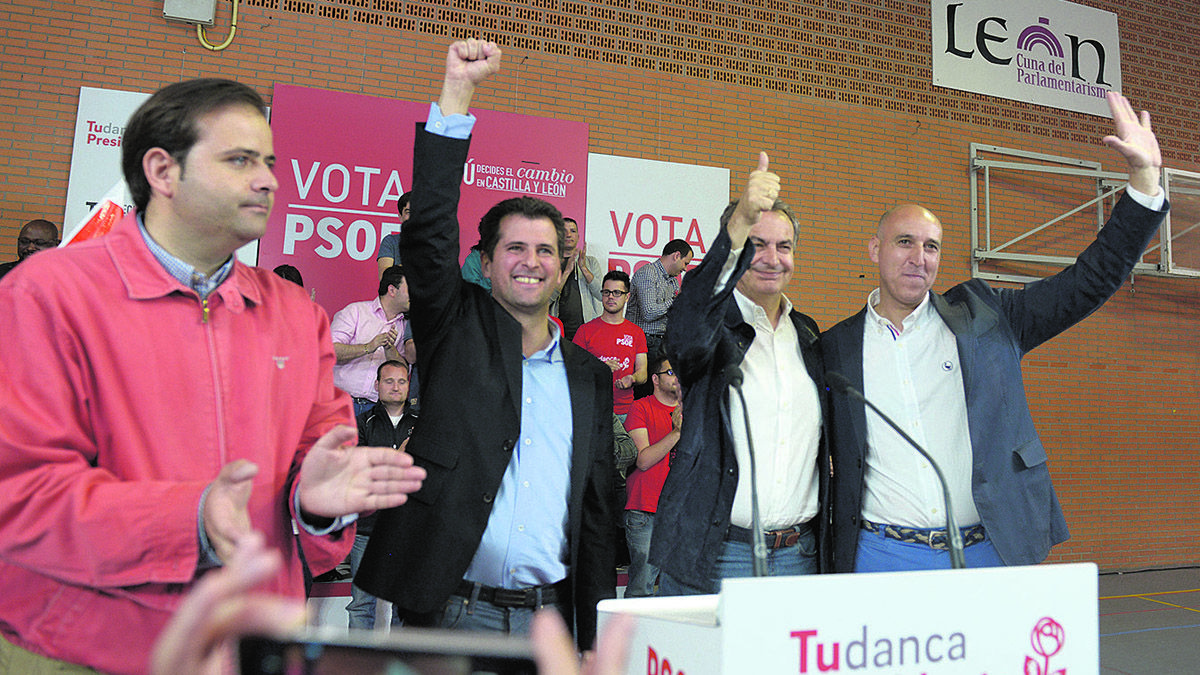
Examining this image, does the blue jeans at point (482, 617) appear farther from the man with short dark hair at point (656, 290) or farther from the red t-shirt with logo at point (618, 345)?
the man with short dark hair at point (656, 290)

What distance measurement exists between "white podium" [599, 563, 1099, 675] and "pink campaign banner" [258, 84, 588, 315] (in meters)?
5.13

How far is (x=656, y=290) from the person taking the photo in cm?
630

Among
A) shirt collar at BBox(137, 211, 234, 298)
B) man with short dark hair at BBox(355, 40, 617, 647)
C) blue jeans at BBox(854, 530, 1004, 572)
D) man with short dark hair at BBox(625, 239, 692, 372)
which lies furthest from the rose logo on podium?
man with short dark hair at BBox(625, 239, 692, 372)

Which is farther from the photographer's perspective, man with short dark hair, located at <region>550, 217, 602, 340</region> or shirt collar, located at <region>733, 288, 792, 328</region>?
man with short dark hair, located at <region>550, 217, 602, 340</region>

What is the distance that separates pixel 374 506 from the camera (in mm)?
1305

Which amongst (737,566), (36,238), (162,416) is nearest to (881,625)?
(737,566)

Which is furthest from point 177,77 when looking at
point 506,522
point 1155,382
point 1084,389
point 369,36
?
point 1155,382

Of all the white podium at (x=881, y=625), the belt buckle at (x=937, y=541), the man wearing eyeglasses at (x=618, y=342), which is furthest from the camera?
the man wearing eyeglasses at (x=618, y=342)

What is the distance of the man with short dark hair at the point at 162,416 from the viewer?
1.13 metres

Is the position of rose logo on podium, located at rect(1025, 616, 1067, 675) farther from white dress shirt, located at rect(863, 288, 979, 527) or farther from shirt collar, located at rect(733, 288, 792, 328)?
shirt collar, located at rect(733, 288, 792, 328)

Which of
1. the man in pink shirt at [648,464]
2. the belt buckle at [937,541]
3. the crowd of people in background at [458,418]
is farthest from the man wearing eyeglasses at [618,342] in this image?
the belt buckle at [937,541]

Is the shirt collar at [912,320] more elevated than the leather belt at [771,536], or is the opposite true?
the shirt collar at [912,320]

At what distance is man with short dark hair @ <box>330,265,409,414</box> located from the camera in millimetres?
5012

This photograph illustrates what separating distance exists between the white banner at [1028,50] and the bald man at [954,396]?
20.8 ft
